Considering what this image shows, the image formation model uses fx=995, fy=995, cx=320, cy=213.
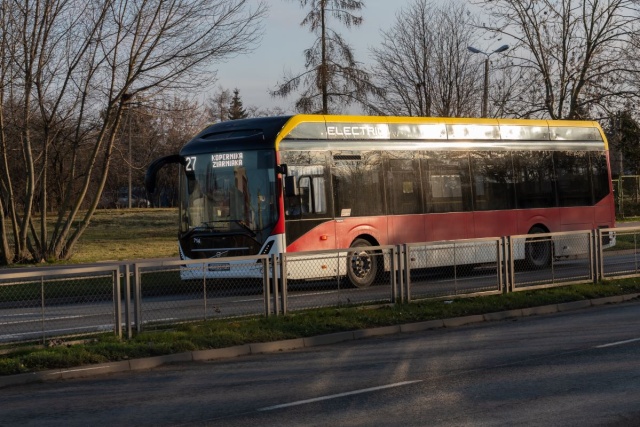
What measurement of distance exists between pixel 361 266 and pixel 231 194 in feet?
14.7

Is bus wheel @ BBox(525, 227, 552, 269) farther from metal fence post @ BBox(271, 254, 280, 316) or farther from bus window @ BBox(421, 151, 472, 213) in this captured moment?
metal fence post @ BBox(271, 254, 280, 316)

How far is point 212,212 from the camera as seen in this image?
20.3m

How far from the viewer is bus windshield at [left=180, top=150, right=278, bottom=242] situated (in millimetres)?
19734

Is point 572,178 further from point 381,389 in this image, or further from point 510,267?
point 381,389

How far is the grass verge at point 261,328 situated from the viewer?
Answer: 1158 cm

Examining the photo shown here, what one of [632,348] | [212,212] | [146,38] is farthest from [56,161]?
[632,348]

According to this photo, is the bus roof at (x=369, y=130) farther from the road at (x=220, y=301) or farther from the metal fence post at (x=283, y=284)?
the metal fence post at (x=283, y=284)

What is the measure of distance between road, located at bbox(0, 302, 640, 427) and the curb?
0.25 m

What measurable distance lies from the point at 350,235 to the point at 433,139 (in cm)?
359

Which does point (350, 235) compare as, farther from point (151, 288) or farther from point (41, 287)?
point (41, 287)

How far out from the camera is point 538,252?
18.9 meters

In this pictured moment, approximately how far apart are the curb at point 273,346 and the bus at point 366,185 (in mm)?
1585

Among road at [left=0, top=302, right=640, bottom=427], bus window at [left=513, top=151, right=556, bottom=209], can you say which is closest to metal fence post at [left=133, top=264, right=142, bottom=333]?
road at [left=0, top=302, right=640, bottom=427]

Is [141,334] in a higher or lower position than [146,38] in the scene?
lower
